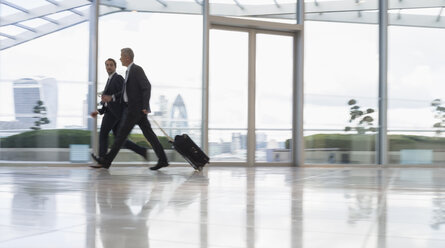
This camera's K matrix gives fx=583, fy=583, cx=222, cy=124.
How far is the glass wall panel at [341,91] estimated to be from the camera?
1106 centimetres

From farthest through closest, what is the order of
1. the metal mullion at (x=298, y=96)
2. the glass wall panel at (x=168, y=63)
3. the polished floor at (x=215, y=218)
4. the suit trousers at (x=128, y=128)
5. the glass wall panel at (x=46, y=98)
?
the metal mullion at (x=298, y=96) → the glass wall panel at (x=168, y=63) → the glass wall panel at (x=46, y=98) → the suit trousers at (x=128, y=128) → the polished floor at (x=215, y=218)

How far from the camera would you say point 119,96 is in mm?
7957

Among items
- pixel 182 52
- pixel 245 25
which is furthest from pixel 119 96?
pixel 245 25

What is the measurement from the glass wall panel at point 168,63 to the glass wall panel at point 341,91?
2220mm

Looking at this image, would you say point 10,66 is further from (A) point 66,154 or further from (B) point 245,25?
(B) point 245,25

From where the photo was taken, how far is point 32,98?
8.91 metres

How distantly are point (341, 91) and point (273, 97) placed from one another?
1.42m

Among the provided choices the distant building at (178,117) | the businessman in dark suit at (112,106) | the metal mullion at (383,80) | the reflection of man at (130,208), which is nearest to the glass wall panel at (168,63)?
the distant building at (178,117)

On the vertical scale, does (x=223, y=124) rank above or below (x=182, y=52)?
below

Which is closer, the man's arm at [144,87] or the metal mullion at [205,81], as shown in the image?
the man's arm at [144,87]

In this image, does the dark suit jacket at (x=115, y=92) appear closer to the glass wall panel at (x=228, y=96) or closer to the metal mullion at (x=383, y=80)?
the glass wall panel at (x=228, y=96)

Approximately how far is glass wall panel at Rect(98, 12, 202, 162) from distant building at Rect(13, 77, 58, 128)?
46.7 inches

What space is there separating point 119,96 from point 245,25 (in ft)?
11.5

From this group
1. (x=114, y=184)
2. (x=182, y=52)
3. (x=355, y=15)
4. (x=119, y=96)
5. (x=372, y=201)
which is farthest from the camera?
(x=355, y=15)
